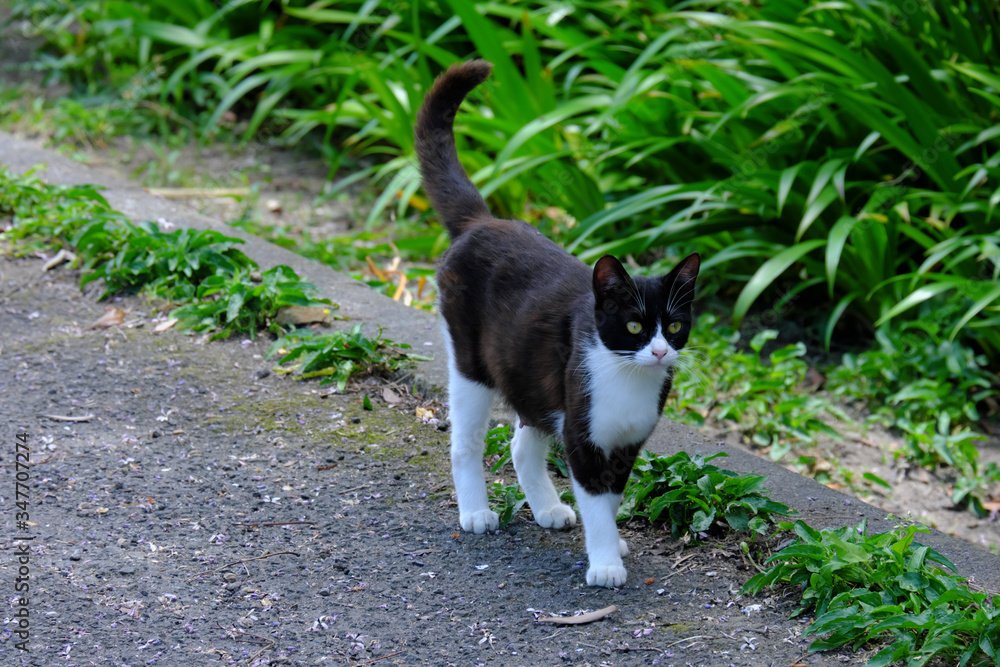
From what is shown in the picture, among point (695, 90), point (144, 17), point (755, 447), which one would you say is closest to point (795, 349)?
point (755, 447)

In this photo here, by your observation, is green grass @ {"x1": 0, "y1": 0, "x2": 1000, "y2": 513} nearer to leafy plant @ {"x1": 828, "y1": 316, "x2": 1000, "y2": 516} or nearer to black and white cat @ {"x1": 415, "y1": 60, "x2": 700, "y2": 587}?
leafy plant @ {"x1": 828, "y1": 316, "x2": 1000, "y2": 516}

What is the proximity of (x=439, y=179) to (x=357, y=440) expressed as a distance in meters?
0.89

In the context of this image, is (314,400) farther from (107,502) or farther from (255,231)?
(255,231)

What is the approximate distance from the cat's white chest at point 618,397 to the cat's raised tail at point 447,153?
0.73 m

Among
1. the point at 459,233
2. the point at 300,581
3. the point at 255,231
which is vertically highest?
the point at 459,233

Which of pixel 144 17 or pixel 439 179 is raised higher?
pixel 439 179

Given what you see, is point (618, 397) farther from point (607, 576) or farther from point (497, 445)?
point (497, 445)

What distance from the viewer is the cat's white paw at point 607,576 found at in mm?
2365

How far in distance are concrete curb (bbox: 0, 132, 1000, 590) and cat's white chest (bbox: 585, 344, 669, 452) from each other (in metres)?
→ 0.62

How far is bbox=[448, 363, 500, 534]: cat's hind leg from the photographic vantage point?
8.67ft

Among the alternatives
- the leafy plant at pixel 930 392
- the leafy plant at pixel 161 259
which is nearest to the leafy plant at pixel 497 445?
the leafy plant at pixel 161 259

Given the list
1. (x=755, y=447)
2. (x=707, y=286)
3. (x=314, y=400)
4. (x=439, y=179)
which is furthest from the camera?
(x=707, y=286)

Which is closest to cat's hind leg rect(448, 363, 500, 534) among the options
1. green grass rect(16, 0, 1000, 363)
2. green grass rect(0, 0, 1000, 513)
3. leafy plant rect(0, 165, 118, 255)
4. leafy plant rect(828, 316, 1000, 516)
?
green grass rect(0, 0, 1000, 513)

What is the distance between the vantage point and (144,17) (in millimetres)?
6379
